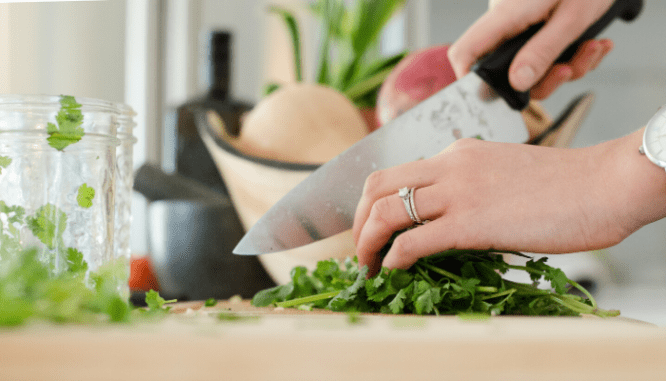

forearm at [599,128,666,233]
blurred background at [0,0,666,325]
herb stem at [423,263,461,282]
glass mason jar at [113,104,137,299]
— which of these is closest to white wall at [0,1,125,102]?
blurred background at [0,0,666,325]

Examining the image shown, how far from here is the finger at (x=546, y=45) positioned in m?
0.70

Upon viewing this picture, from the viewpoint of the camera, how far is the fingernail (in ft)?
2.28

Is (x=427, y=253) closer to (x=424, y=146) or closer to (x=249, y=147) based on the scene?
(x=424, y=146)

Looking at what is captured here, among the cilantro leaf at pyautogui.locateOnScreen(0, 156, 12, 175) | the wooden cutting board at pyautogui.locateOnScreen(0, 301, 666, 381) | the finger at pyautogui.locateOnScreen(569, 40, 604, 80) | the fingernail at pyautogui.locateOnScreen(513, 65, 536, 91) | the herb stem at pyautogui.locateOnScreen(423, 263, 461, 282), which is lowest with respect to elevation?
the wooden cutting board at pyautogui.locateOnScreen(0, 301, 666, 381)

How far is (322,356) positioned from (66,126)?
0.35 m

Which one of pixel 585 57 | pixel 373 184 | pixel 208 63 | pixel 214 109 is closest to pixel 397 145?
pixel 373 184

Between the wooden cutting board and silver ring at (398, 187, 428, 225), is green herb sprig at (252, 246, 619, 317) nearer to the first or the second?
silver ring at (398, 187, 428, 225)

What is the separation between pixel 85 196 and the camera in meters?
0.50

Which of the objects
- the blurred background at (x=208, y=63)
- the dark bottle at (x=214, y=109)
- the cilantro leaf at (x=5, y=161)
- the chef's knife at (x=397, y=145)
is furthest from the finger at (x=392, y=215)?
the blurred background at (x=208, y=63)

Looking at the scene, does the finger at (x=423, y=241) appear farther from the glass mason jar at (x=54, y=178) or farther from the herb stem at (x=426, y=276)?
the glass mason jar at (x=54, y=178)

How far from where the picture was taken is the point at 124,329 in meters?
0.32

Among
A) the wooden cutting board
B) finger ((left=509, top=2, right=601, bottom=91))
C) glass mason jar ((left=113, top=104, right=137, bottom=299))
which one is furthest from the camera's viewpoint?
finger ((left=509, top=2, right=601, bottom=91))

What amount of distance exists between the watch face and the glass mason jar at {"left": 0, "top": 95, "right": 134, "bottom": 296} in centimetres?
52

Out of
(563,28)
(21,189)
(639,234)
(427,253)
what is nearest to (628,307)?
(639,234)
